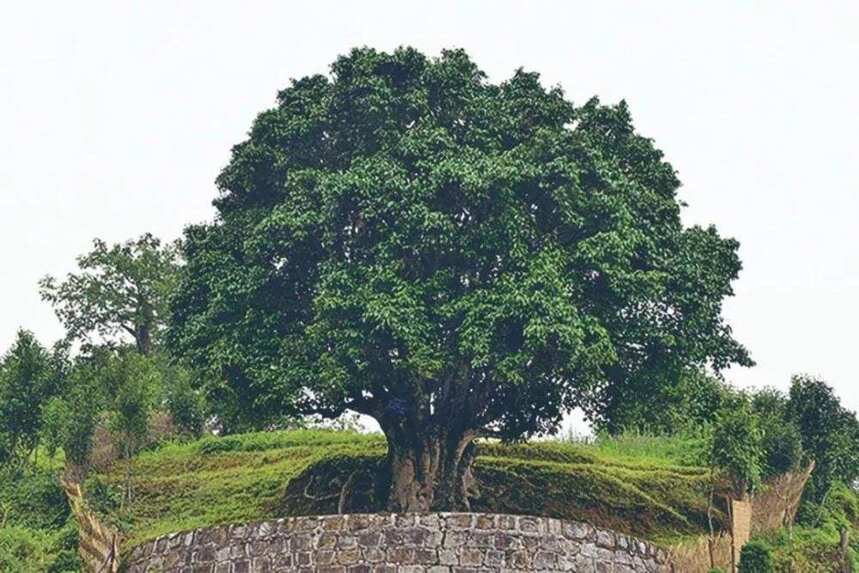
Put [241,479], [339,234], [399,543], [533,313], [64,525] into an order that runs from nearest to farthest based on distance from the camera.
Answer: [399,543] → [533,313] → [339,234] → [64,525] → [241,479]

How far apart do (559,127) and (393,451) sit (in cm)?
768

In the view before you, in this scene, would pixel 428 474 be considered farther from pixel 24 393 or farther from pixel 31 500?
pixel 24 393

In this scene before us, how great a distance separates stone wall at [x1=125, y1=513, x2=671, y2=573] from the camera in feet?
70.2

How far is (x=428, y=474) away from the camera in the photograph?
2622 cm

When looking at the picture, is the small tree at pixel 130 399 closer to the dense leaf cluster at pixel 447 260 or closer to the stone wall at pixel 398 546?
the dense leaf cluster at pixel 447 260

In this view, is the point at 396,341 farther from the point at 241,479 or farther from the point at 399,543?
the point at 241,479

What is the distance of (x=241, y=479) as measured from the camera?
32.1 metres

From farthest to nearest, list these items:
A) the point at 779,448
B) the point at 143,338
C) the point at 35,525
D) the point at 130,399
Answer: the point at 143,338, the point at 35,525, the point at 779,448, the point at 130,399

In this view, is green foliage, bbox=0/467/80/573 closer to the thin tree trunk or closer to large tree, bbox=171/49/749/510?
large tree, bbox=171/49/749/510

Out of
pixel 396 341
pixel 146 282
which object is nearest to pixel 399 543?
pixel 396 341

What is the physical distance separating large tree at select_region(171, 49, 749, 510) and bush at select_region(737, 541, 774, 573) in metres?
4.33

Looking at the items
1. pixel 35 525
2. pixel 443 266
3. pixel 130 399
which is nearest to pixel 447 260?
pixel 443 266

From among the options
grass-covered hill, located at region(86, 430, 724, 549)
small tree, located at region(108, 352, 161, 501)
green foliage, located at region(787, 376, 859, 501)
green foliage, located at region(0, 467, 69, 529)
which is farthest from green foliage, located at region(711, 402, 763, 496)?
green foliage, located at region(0, 467, 69, 529)

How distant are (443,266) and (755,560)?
8.24 meters
